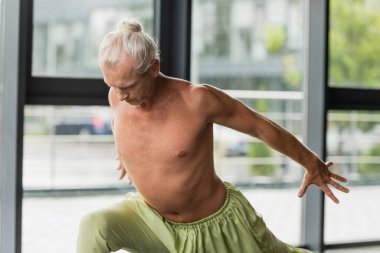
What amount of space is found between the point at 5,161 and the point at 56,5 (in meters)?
0.70

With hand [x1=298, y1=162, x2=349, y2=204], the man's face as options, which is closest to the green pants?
hand [x1=298, y1=162, x2=349, y2=204]

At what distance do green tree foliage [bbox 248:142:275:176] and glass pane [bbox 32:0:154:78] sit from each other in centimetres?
98

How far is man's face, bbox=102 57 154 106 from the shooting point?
1998 mm

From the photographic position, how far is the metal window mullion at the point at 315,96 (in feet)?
11.8

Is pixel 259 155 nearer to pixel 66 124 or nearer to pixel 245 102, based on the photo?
pixel 245 102

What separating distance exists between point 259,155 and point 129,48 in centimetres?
186

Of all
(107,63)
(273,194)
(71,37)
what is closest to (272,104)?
(273,194)

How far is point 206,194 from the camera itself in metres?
2.26

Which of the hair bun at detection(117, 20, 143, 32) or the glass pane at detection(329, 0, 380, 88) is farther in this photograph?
the glass pane at detection(329, 0, 380, 88)

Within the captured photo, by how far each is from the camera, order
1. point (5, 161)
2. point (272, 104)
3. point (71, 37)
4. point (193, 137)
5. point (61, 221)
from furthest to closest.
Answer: point (272, 104) → point (61, 221) → point (71, 37) → point (5, 161) → point (193, 137)

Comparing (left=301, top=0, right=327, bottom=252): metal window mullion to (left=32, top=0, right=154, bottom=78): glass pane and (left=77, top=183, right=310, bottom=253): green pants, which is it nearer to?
(left=32, top=0, right=154, bottom=78): glass pane

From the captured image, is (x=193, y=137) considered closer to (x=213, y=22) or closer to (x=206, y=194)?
(x=206, y=194)

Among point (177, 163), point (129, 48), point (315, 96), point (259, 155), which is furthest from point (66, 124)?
point (315, 96)

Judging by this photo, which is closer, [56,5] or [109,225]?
[109,225]
